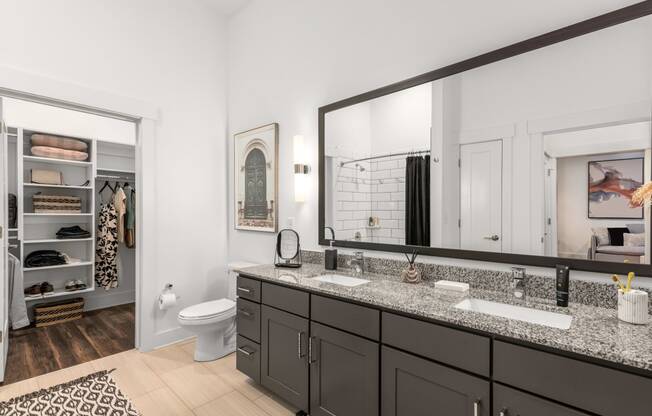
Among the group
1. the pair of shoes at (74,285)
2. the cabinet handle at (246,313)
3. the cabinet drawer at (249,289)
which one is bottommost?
the pair of shoes at (74,285)

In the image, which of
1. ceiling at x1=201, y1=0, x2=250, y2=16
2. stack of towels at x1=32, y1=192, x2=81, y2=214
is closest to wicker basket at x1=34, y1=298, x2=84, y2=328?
stack of towels at x1=32, y1=192, x2=81, y2=214

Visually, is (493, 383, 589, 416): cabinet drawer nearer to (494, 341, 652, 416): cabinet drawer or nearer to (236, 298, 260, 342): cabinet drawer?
(494, 341, 652, 416): cabinet drawer

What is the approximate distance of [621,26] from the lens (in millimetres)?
1392

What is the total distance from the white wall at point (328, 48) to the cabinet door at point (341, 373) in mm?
1037

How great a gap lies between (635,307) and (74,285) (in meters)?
4.76

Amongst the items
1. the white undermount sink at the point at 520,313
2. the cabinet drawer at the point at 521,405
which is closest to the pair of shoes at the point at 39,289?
the white undermount sink at the point at 520,313

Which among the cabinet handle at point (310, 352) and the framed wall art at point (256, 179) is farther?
the framed wall art at point (256, 179)

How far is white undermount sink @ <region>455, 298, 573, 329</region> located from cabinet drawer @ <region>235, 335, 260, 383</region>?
141cm

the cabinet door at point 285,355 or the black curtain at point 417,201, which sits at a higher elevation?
the black curtain at point 417,201

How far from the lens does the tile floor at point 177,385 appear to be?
210 centimetres

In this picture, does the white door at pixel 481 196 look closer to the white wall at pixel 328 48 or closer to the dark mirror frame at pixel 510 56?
the dark mirror frame at pixel 510 56

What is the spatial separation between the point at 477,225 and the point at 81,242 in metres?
4.37

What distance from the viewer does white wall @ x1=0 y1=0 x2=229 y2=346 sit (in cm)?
249

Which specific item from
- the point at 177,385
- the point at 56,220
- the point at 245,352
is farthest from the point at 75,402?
the point at 56,220
